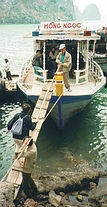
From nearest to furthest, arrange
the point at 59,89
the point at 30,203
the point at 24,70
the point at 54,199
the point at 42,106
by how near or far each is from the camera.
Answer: the point at 30,203, the point at 54,199, the point at 42,106, the point at 59,89, the point at 24,70

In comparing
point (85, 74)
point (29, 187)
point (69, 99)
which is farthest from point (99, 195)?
point (85, 74)

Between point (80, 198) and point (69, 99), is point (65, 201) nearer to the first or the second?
point (80, 198)

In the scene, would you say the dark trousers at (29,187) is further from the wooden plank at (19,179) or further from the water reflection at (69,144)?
the water reflection at (69,144)

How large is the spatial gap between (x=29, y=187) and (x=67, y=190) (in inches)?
70.1

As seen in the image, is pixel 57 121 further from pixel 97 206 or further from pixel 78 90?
pixel 97 206

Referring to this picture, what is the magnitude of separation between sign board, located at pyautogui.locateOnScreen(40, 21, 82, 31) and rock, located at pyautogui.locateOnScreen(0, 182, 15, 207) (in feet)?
28.2

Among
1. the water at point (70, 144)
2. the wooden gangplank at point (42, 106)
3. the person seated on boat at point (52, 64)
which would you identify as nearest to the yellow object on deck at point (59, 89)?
the wooden gangplank at point (42, 106)

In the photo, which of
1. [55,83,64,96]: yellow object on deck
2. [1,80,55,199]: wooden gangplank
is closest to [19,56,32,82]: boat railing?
[1,80,55,199]: wooden gangplank

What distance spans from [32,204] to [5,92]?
36.5ft

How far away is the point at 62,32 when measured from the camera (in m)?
11.9

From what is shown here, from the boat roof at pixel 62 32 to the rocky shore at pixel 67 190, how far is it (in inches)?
270

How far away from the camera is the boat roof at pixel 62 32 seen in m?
11.6

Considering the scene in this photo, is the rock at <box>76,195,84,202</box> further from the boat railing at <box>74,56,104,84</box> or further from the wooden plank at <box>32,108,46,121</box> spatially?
the boat railing at <box>74,56,104,84</box>

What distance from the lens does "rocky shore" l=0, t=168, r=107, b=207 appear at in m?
6.86
